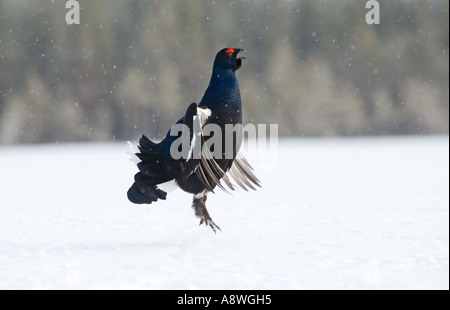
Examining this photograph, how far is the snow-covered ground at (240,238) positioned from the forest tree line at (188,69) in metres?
19.7

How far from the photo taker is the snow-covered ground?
10.8 ft

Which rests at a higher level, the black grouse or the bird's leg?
the black grouse

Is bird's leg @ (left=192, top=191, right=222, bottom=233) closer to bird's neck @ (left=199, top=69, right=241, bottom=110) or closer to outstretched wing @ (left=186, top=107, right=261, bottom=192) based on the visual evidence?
outstretched wing @ (left=186, top=107, right=261, bottom=192)

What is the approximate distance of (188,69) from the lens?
29484 millimetres

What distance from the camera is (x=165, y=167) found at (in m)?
4.52

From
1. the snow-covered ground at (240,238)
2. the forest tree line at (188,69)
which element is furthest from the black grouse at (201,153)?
the forest tree line at (188,69)

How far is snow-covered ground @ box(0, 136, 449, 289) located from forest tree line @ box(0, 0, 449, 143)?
19656mm

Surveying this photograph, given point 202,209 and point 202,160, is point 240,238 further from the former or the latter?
point 202,160

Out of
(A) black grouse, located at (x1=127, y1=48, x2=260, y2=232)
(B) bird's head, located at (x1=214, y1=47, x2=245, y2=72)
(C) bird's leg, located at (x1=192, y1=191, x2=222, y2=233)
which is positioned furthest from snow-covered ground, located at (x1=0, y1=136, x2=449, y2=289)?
(B) bird's head, located at (x1=214, y1=47, x2=245, y2=72)

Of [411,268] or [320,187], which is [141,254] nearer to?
[411,268]

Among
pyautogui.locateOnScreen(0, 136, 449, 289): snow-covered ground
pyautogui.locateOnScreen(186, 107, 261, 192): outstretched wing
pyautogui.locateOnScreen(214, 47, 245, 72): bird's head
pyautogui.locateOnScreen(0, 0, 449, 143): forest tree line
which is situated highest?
pyautogui.locateOnScreen(0, 0, 449, 143): forest tree line

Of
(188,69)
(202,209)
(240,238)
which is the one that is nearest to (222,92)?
(202,209)

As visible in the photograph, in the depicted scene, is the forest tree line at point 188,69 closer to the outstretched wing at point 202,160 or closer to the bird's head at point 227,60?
the bird's head at point 227,60

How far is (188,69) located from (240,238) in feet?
83.3
